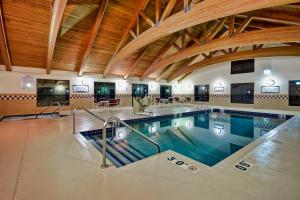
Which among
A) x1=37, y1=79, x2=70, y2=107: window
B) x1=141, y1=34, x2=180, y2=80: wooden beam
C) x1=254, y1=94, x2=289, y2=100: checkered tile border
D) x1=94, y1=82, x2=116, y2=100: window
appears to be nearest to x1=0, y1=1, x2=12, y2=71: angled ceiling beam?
x1=37, y1=79, x2=70, y2=107: window

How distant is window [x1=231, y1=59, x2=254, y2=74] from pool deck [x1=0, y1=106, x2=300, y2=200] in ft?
28.8

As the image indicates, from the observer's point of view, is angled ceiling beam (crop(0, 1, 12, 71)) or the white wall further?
the white wall

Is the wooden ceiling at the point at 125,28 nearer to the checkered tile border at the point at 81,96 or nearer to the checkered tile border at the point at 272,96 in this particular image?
the checkered tile border at the point at 81,96

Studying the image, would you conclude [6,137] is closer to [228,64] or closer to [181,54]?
[181,54]

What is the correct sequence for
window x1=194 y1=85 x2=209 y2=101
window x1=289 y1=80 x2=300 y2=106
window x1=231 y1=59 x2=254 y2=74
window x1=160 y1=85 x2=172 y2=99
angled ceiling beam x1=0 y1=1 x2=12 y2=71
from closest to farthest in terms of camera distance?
angled ceiling beam x1=0 y1=1 x2=12 y2=71
window x1=289 y1=80 x2=300 y2=106
window x1=231 y1=59 x2=254 y2=74
window x1=194 y1=85 x2=209 y2=101
window x1=160 y1=85 x2=172 y2=99

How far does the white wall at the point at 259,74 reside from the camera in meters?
8.66

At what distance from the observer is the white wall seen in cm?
866

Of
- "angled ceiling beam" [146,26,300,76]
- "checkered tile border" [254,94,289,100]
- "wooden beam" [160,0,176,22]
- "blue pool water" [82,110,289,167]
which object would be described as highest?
"wooden beam" [160,0,176,22]

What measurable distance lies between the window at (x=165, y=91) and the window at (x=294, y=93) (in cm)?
837

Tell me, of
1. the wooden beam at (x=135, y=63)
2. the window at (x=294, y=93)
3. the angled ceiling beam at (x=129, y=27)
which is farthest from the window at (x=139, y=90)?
the window at (x=294, y=93)

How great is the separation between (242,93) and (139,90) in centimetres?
748

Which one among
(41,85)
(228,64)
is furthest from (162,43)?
(41,85)

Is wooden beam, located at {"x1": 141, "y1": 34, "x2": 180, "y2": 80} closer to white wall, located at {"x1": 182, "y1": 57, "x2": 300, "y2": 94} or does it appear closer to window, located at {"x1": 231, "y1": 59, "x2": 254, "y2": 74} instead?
white wall, located at {"x1": 182, "y1": 57, "x2": 300, "y2": 94}

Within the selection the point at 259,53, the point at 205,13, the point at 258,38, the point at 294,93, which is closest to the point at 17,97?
the point at 205,13
